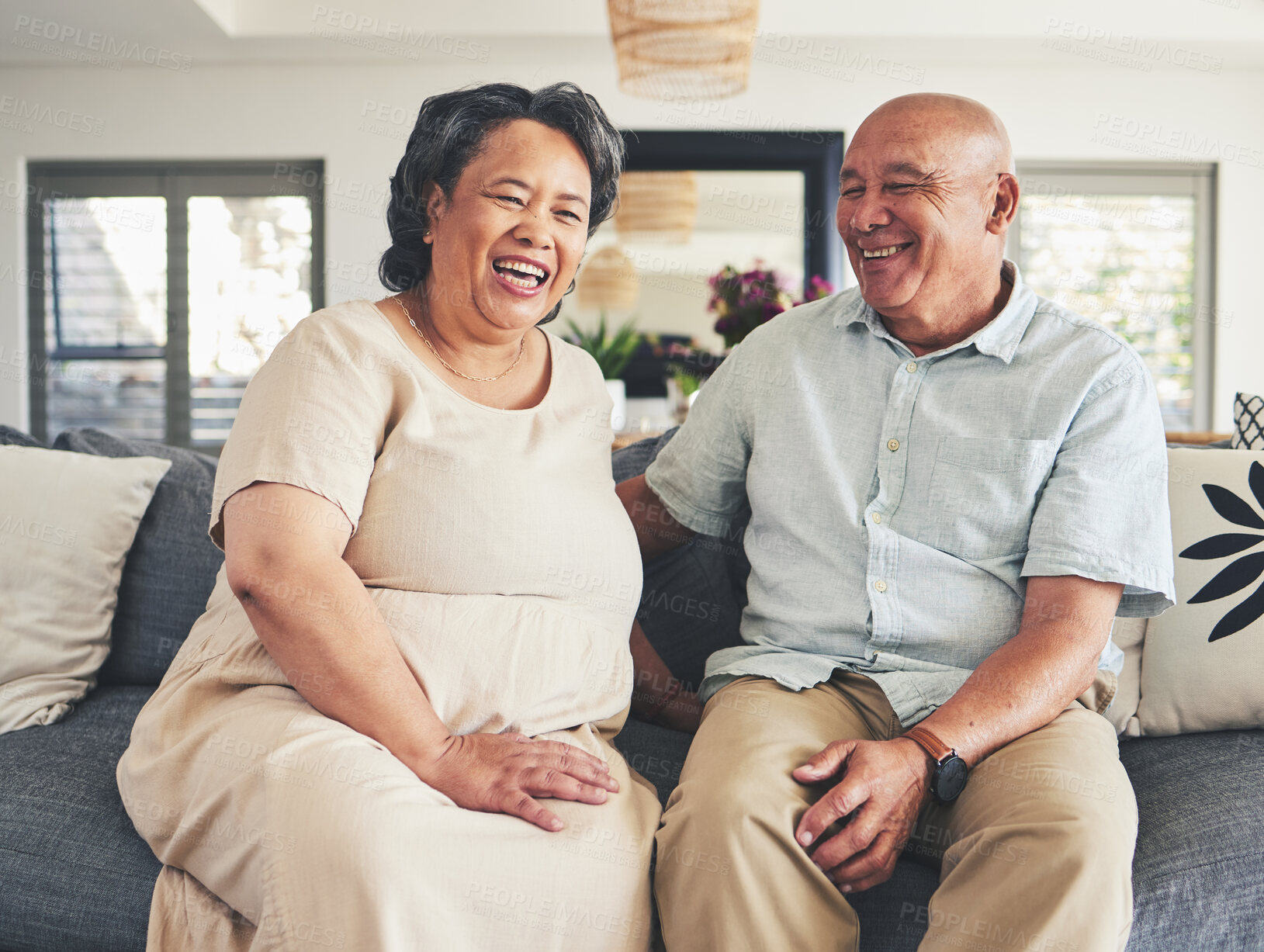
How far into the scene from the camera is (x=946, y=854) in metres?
1.11

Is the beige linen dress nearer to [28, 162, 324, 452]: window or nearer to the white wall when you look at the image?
the white wall

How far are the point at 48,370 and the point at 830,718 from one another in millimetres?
Answer: 4977

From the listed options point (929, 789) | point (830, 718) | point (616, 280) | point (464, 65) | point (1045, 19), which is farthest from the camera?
point (616, 280)

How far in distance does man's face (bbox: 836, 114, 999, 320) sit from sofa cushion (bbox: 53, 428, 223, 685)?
125 cm

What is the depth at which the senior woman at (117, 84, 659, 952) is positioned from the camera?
98 centimetres

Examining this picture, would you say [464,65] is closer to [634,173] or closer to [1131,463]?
[634,173]

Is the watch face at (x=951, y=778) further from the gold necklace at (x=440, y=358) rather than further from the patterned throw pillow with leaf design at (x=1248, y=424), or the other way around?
the patterned throw pillow with leaf design at (x=1248, y=424)

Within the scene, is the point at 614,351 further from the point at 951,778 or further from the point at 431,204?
the point at 951,778

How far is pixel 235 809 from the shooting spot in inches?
40.2

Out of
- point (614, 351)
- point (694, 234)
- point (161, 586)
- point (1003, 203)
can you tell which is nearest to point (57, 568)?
point (161, 586)

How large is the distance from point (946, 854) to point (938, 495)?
487mm

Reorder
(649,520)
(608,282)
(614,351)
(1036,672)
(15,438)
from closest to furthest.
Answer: (1036,672) → (649,520) → (15,438) → (614,351) → (608,282)

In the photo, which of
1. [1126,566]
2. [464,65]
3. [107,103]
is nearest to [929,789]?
[1126,566]

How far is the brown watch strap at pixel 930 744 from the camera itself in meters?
1.14
